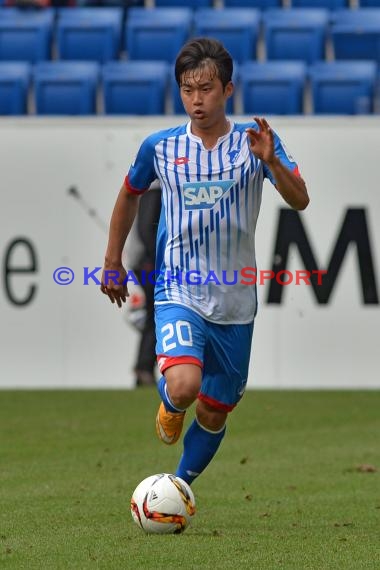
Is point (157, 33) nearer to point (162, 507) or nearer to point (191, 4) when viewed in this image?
point (191, 4)

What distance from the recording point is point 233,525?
705cm

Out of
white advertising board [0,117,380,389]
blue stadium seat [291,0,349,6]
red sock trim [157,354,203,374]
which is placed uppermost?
red sock trim [157,354,203,374]

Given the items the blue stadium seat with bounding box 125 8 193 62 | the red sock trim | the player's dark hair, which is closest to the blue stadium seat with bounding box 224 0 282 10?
the blue stadium seat with bounding box 125 8 193 62

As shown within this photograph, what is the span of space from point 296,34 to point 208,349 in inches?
425

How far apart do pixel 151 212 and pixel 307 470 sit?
613cm

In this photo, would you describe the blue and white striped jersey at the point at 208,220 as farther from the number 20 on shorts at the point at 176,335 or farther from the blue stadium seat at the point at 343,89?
the blue stadium seat at the point at 343,89

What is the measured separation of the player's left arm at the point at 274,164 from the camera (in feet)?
20.9

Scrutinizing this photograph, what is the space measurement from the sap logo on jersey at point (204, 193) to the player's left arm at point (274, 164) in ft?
1.33

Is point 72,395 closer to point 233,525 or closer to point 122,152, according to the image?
point 122,152

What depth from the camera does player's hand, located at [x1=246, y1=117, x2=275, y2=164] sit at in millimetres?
6367

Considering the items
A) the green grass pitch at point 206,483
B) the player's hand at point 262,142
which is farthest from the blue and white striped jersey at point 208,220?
the green grass pitch at point 206,483

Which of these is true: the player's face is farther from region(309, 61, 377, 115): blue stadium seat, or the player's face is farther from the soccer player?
region(309, 61, 377, 115): blue stadium seat

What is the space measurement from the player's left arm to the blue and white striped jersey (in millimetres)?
358

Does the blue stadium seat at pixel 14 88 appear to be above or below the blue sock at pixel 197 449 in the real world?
below
